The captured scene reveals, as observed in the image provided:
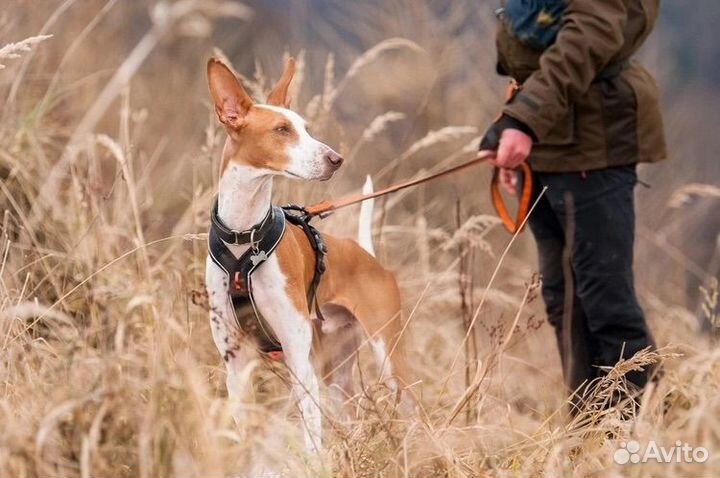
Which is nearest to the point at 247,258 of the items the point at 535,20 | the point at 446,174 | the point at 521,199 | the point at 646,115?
the point at 446,174

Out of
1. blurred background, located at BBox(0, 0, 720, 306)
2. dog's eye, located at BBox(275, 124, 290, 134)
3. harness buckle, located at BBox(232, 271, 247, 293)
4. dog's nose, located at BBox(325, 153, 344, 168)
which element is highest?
dog's eye, located at BBox(275, 124, 290, 134)

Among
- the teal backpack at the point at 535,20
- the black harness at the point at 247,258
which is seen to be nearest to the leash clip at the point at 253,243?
the black harness at the point at 247,258

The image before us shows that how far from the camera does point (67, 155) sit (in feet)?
13.9

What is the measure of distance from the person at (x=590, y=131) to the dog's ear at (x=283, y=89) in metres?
0.75

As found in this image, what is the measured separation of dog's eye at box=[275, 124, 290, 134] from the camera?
317 centimetres

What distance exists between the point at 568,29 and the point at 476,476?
156 cm

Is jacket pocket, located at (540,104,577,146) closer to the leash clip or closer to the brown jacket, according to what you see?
the brown jacket

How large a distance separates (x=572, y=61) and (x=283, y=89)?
3.11 ft

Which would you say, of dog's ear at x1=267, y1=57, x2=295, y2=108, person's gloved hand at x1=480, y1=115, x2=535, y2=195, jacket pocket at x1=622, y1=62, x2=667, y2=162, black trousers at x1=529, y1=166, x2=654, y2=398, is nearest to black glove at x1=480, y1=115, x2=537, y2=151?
person's gloved hand at x1=480, y1=115, x2=535, y2=195

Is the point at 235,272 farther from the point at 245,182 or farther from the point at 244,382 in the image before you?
the point at 244,382

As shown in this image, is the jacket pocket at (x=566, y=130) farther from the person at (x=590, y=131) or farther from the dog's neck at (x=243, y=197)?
the dog's neck at (x=243, y=197)

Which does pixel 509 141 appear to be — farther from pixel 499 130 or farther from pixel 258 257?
pixel 258 257

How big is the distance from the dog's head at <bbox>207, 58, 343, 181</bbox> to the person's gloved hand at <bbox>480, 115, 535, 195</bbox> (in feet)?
2.45

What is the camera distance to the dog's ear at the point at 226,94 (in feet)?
10.3
